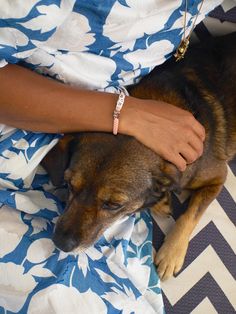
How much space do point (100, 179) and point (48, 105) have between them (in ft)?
0.71

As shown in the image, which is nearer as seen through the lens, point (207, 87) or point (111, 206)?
point (111, 206)

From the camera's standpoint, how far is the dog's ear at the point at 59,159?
1122 millimetres

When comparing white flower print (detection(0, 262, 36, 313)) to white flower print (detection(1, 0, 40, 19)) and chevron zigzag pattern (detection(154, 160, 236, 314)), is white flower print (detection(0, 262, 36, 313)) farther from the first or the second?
white flower print (detection(1, 0, 40, 19))

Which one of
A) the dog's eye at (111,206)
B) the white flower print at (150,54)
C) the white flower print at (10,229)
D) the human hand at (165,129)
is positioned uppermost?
the white flower print at (150,54)

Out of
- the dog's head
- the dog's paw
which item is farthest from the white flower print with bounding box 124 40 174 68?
the dog's paw

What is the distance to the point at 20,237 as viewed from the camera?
108 cm

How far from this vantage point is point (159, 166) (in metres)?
1.11

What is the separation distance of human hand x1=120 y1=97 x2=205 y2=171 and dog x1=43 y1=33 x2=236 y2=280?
0.08 ft

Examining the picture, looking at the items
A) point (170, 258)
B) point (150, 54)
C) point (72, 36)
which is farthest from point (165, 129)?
point (170, 258)

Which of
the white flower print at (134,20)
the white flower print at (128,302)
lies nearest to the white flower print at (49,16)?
the white flower print at (134,20)

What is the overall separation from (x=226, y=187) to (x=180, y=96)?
391mm

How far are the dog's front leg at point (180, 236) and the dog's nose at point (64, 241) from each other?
36 centimetres

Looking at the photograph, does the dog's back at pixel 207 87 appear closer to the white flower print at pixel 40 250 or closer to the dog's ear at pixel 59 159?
the dog's ear at pixel 59 159

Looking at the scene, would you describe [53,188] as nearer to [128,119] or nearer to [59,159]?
[59,159]
